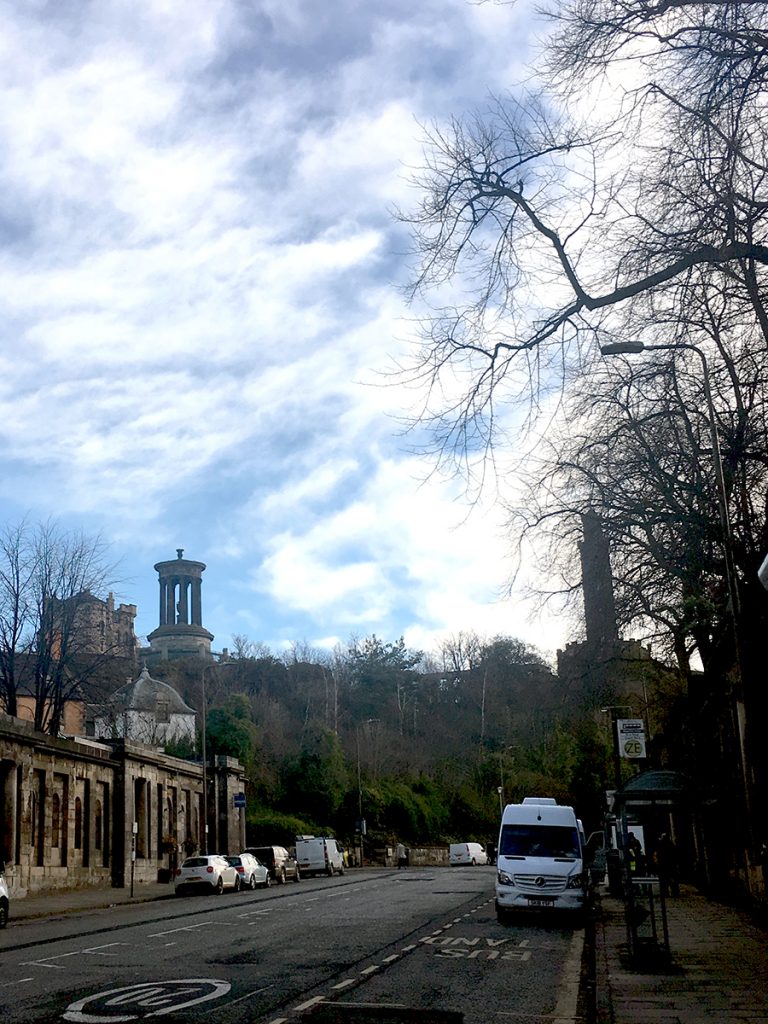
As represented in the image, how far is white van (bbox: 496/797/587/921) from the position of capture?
21812 mm

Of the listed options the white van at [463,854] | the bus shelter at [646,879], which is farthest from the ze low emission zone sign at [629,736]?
the white van at [463,854]

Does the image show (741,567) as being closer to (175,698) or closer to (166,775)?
(166,775)

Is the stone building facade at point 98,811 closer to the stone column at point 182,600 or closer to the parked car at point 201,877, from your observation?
the parked car at point 201,877

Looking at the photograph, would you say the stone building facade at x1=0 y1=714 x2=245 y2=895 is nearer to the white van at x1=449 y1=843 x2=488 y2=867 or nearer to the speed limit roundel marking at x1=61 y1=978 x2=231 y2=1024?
the white van at x1=449 y1=843 x2=488 y2=867

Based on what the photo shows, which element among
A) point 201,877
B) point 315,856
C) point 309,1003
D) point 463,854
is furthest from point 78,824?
point 309,1003

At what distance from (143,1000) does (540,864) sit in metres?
12.2

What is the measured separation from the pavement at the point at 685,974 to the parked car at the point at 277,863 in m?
28.6

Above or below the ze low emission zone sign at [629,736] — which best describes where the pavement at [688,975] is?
below

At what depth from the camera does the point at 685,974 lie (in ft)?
43.6

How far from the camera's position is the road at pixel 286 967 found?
1105 cm

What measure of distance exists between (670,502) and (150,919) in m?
15.6

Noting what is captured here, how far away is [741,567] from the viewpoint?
2116 centimetres

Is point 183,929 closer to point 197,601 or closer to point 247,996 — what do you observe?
point 247,996

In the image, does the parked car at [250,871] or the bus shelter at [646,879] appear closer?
the bus shelter at [646,879]
